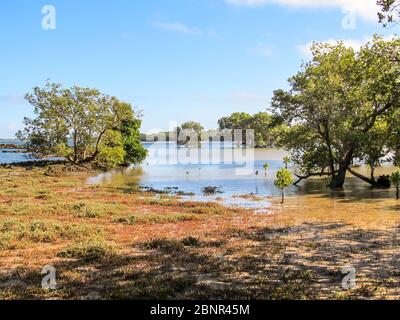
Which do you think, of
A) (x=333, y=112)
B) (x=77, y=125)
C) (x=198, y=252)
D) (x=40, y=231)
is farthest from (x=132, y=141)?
(x=198, y=252)

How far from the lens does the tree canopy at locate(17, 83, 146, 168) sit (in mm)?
63438

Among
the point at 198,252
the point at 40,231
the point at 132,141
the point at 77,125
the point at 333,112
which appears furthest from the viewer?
the point at 132,141

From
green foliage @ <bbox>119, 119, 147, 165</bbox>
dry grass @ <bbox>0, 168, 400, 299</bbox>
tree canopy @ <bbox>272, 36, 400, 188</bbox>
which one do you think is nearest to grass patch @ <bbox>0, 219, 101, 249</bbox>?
dry grass @ <bbox>0, 168, 400, 299</bbox>

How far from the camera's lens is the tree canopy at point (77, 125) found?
63438 millimetres

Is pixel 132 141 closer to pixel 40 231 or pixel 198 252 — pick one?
pixel 40 231

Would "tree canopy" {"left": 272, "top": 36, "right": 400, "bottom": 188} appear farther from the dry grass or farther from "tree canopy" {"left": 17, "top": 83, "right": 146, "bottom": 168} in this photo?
"tree canopy" {"left": 17, "top": 83, "right": 146, "bottom": 168}

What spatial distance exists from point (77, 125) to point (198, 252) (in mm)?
53506

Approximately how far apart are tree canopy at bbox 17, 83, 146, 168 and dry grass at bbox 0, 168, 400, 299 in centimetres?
3696

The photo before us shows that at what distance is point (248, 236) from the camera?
65.7 feet

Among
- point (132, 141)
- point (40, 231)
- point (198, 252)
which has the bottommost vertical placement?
point (198, 252)

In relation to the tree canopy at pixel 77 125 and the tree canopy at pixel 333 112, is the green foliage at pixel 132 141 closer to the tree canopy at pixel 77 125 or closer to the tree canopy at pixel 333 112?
the tree canopy at pixel 77 125

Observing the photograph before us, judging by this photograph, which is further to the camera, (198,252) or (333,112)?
(333,112)

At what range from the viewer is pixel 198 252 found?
54.0 ft
